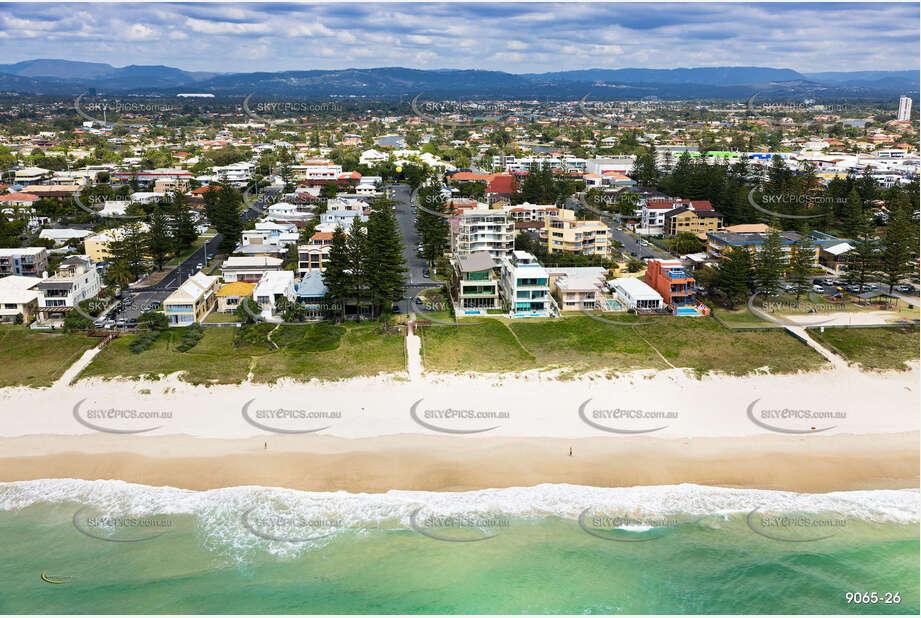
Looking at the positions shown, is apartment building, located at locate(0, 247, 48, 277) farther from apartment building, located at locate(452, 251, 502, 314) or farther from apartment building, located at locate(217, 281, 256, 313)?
apartment building, located at locate(452, 251, 502, 314)

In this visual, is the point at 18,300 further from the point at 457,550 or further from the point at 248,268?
the point at 457,550

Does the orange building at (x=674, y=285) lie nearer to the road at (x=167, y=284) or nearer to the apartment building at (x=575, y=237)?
the apartment building at (x=575, y=237)

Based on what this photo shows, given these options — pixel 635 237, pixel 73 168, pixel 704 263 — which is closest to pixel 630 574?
pixel 704 263

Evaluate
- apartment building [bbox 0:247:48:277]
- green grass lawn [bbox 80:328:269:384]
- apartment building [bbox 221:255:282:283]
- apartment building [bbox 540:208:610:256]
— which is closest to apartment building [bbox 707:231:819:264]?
apartment building [bbox 540:208:610:256]

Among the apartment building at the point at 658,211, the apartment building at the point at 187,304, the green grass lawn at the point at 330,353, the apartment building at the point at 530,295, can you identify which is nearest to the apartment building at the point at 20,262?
the apartment building at the point at 187,304

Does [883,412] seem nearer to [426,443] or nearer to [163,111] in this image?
[426,443]
